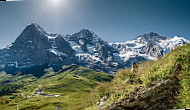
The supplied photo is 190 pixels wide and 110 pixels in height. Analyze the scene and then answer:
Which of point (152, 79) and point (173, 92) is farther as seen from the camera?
point (152, 79)

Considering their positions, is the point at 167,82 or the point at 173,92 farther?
the point at 167,82

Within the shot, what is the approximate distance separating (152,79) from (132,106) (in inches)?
65.8

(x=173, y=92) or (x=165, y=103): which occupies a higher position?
(x=173, y=92)

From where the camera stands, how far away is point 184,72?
436cm

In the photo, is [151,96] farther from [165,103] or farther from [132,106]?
[132,106]

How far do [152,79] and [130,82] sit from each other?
1374 mm

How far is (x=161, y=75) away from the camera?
5234 millimetres

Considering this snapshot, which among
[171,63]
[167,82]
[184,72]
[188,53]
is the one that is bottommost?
[167,82]

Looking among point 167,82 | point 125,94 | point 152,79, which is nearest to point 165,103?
point 167,82

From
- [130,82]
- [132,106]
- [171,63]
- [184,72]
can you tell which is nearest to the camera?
[184,72]

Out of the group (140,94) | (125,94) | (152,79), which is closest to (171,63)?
(152,79)

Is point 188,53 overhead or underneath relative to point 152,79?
overhead

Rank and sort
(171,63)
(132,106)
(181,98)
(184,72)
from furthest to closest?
(171,63), (132,106), (184,72), (181,98)

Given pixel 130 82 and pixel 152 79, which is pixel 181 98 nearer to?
pixel 152 79
